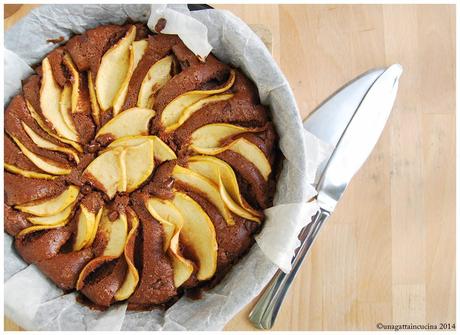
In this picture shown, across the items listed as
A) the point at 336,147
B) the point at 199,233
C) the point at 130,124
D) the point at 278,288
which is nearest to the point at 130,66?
the point at 130,124

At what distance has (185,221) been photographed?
1542 millimetres

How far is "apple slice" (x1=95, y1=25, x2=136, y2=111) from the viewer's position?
1.61 metres

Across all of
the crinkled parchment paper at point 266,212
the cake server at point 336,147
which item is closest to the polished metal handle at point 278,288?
the cake server at point 336,147

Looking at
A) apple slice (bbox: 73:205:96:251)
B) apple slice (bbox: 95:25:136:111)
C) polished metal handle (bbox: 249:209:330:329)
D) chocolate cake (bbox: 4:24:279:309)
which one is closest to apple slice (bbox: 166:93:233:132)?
chocolate cake (bbox: 4:24:279:309)

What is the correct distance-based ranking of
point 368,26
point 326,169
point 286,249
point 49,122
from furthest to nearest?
1. point 368,26
2. point 326,169
3. point 49,122
4. point 286,249

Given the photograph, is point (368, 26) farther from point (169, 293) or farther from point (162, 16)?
point (169, 293)

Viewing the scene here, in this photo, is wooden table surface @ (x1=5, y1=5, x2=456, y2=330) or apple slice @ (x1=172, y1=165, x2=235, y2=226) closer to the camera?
apple slice @ (x1=172, y1=165, x2=235, y2=226)

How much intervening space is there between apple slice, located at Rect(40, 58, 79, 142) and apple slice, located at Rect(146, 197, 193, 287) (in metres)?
0.32

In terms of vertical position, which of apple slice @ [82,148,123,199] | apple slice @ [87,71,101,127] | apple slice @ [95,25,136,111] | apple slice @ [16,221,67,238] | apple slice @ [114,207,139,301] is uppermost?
apple slice @ [95,25,136,111]

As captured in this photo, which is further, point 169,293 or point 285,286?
point 285,286

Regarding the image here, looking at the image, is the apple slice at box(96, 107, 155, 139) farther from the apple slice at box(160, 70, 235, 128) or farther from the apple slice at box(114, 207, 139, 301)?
the apple slice at box(114, 207, 139, 301)

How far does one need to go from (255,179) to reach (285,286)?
0.46m

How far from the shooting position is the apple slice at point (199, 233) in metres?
1.52

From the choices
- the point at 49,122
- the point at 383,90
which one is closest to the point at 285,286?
the point at 383,90
